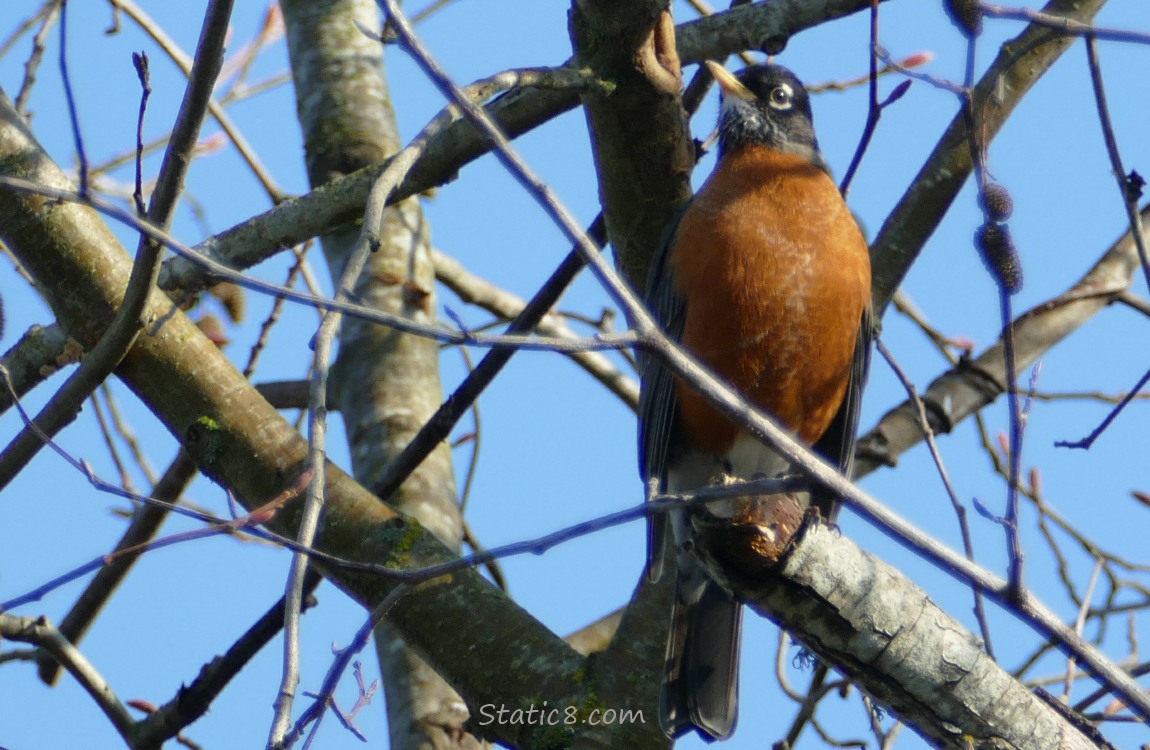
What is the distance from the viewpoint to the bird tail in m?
3.97

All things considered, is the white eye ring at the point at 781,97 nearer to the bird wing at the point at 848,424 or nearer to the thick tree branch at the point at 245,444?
the bird wing at the point at 848,424

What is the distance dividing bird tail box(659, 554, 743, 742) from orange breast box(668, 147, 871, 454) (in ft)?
2.37

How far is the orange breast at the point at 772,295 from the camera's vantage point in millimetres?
4555

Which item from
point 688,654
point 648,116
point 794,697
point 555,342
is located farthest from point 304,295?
point 794,697

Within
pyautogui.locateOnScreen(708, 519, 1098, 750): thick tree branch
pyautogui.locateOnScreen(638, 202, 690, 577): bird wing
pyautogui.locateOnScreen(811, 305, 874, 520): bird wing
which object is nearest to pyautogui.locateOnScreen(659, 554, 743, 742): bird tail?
pyautogui.locateOnScreen(638, 202, 690, 577): bird wing

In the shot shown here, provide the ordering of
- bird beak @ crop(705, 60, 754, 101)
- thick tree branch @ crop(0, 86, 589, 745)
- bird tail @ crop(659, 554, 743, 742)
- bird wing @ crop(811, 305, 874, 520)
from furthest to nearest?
bird beak @ crop(705, 60, 754, 101), bird wing @ crop(811, 305, 874, 520), bird tail @ crop(659, 554, 743, 742), thick tree branch @ crop(0, 86, 589, 745)

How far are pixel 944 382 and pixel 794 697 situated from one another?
4.29ft

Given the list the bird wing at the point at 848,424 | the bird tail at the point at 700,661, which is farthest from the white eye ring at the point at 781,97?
the bird tail at the point at 700,661

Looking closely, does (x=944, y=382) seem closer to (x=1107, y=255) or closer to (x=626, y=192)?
(x=1107, y=255)

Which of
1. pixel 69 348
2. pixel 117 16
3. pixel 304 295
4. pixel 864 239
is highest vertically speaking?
pixel 117 16

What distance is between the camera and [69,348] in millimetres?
4098

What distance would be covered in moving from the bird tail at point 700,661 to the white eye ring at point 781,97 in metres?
2.40

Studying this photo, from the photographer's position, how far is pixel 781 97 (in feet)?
19.0

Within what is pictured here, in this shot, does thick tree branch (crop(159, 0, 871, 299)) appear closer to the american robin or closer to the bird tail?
the american robin
